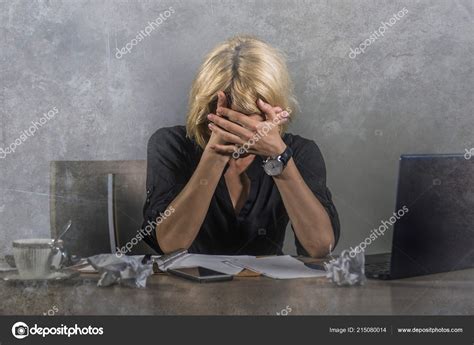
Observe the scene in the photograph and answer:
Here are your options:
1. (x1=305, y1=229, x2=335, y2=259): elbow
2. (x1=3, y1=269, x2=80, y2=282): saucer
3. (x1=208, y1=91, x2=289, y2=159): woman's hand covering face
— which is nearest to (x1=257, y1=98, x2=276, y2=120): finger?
(x1=208, y1=91, x2=289, y2=159): woman's hand covering face

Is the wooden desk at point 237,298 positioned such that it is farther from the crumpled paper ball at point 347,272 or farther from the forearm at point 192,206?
the forearm at point 192,206

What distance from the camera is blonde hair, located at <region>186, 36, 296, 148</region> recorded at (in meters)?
1.28

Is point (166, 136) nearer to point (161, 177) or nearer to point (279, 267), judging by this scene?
point (161, 177)

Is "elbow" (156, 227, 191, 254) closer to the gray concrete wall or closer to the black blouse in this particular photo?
the black blouse

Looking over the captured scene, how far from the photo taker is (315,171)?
51.6 inches

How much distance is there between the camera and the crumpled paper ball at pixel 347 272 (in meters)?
0.99

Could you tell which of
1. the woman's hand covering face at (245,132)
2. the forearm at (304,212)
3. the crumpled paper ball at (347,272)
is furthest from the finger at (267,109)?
→ the crumpled paper ball at (347,272)

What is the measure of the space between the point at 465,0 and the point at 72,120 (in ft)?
2.92

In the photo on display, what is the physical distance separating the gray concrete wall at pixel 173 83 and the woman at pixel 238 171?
0.11 ft

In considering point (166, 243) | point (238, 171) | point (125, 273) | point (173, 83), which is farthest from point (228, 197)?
point (125, 273)

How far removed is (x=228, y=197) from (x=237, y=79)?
25cm

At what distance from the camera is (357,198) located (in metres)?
1.32

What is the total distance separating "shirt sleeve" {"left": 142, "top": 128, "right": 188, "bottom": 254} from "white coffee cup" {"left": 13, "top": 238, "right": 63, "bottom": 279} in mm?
310
